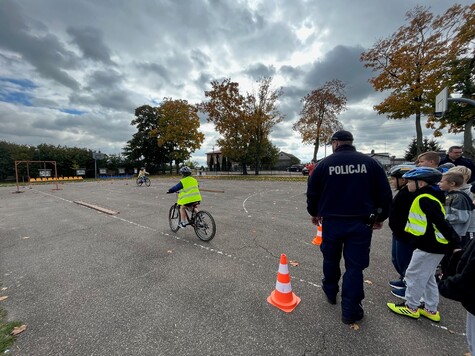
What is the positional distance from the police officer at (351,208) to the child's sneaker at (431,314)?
2.46 ft

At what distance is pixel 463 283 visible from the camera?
142 cm

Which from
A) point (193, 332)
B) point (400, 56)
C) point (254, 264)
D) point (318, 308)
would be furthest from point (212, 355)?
point (400, 56)

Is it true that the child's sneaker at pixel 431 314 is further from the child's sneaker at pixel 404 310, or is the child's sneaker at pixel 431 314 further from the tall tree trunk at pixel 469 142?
the tall tree trunk at pixel 469 142

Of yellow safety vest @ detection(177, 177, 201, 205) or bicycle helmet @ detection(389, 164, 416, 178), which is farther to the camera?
yellow safety vest @ detection(177, 177, 201, 205)

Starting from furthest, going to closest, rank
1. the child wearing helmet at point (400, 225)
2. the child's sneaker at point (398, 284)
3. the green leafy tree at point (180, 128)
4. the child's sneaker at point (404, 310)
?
the green leafy tree at point (180, 128) → the child's sneaker at point (398, 284) → the child wearing helmet at point (400, 225) → the child's sneaker at point (404, 310)

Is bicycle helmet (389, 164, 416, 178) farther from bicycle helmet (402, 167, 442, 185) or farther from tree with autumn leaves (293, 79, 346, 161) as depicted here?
tree with autumn leaves (293, 79, 346, 161)

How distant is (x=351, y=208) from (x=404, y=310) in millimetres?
1408

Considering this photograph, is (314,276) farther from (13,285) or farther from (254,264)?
(13,285)

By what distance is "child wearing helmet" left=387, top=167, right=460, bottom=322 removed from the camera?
2207 mm

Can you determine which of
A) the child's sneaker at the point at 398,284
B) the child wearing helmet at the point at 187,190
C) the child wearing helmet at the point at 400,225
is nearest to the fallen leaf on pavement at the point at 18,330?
the child wearing helmet at the point at 187,190

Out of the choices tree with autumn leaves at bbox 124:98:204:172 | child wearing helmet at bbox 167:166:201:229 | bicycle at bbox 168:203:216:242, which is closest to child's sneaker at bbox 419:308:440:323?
bicycle at bbox 168:203:216:242

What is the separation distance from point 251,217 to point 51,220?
7098 millimetres

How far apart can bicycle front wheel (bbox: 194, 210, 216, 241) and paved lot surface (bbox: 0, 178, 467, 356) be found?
0.53ft

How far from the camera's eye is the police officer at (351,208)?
2344mm
